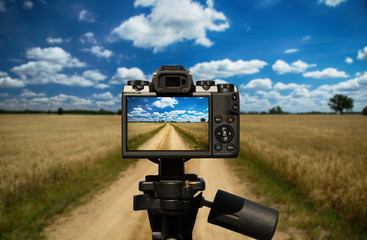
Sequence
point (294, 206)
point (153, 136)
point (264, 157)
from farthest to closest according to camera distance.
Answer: point (264, 157), point (294, 206), point (153, 136)

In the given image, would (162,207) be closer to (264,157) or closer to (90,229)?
(90,229)

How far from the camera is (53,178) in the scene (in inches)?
303

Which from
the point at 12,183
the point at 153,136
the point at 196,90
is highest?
the point at 196,90

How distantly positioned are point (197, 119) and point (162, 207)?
0.69m

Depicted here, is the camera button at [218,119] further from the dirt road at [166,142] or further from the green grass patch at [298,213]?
the green grass patch at [298,213]

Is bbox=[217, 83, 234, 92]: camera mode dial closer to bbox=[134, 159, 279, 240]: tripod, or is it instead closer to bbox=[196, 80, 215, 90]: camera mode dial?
bbox=[196, 80, 215, 90]: camera mode dial

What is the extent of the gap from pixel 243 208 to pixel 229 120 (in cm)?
64

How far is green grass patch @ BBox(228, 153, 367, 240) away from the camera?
4.46 m

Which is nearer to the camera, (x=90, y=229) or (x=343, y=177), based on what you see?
(x=90, y=229)

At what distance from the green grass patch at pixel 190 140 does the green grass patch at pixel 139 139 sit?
0.45 ft

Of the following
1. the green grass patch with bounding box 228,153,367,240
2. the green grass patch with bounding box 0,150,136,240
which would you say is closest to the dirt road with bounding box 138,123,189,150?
the green grass patch with bounding box 228,153,367,240

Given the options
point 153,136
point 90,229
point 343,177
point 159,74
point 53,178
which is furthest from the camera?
point 53,178

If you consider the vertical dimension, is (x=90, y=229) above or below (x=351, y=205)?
below

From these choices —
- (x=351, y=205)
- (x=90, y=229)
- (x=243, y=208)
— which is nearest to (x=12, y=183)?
(x=90, y=229)
